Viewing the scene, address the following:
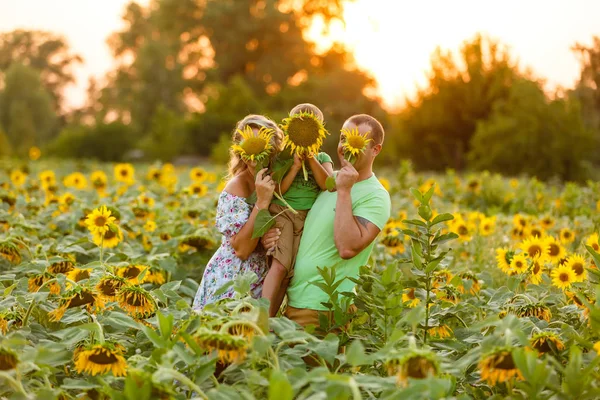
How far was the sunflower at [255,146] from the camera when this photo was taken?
9.47ft

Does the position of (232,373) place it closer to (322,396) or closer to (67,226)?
(322,396)

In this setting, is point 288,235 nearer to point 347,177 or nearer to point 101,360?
point 347,177

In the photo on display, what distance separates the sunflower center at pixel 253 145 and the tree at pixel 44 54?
57.0m

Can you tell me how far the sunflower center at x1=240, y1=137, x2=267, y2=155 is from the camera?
2.89 meters

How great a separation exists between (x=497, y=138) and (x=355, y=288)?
15.4 metres

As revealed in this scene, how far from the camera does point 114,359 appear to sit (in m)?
2.12

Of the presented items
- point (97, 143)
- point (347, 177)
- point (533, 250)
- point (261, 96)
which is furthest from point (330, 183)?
point (261, 96)

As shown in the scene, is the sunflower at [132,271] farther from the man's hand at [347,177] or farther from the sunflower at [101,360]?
the sunflower at [101,360]

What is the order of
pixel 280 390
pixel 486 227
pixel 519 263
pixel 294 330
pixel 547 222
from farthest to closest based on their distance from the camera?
pixel 547 222, pixel 486 227, pixel 519 263, pixel 294 330, pixel 280 390

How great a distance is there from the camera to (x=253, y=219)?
121 inches

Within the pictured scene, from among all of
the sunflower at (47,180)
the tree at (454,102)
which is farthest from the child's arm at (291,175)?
the tree at (454,102)

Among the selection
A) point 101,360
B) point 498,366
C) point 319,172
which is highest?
point 319,172

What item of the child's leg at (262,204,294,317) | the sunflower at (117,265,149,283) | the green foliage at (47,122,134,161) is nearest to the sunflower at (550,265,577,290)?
the child's leg at (262,204,294,317)

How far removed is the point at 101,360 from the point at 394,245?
2.63 meters
